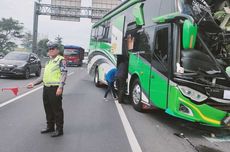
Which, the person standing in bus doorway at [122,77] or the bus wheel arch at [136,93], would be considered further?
the person standing in bus doorway at [122,77]

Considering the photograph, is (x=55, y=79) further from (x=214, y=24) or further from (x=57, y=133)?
(x=214, y=24)

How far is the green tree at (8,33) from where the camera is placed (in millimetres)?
75250

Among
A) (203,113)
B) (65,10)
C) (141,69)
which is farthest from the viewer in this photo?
(65,10)

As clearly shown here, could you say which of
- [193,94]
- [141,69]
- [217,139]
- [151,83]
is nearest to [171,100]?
[193,94]

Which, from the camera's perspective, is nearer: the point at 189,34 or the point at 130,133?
the point at 189,34

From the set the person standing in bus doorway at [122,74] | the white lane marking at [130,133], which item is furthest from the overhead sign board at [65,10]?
the white lane marking at [130,133]

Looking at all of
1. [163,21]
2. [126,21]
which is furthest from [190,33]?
[126,21]

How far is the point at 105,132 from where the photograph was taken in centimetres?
720

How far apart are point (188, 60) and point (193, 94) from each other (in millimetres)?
671

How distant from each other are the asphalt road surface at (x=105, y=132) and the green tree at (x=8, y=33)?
68.4m

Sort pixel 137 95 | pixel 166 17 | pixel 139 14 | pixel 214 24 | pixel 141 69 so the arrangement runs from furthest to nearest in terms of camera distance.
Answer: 1. pixel 139 14
2. pixel 137 95
3. pixel 141 69
4. pixel 166 17
5. pixel 214 24

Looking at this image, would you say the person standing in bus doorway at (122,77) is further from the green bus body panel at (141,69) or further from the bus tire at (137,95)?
the bus tire at (137,95)

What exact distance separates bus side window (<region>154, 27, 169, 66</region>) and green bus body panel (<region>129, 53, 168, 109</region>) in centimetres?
39

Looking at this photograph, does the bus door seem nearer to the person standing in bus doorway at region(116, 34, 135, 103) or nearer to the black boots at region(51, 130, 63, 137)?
the black boots at region(51, 130, 63, 137)
